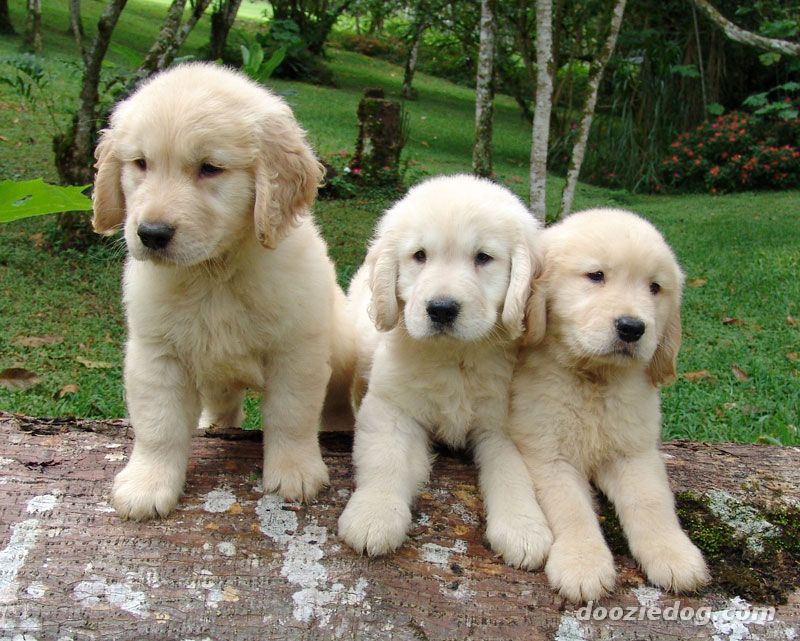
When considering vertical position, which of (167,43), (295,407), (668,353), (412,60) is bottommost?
(295,407)

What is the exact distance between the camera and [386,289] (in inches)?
125

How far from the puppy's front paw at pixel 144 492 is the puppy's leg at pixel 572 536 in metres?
1.40

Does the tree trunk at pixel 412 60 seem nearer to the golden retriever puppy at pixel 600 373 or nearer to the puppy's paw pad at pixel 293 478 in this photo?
the golden retriever puppy at pixel 600 373

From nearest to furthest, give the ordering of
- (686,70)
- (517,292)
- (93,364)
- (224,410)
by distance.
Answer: (517,292) < (224,410) < (93,364) < (686,70)

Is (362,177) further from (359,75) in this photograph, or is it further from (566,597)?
(359,75)

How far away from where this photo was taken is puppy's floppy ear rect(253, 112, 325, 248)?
282cm

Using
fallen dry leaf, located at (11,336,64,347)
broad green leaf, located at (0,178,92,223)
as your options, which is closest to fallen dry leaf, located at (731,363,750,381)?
broad green leaf, located at (0,178,92,223)

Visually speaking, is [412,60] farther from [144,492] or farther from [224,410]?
[144,492]

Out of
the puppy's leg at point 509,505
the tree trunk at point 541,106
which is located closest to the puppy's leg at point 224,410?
the puppy's leg at point 509,505

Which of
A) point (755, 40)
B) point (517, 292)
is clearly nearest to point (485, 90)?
point (755, 40)

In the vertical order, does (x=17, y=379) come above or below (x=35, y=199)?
below

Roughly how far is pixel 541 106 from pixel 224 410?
184 inches

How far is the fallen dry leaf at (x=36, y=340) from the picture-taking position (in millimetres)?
5680

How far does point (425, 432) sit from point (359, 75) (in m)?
21.7
